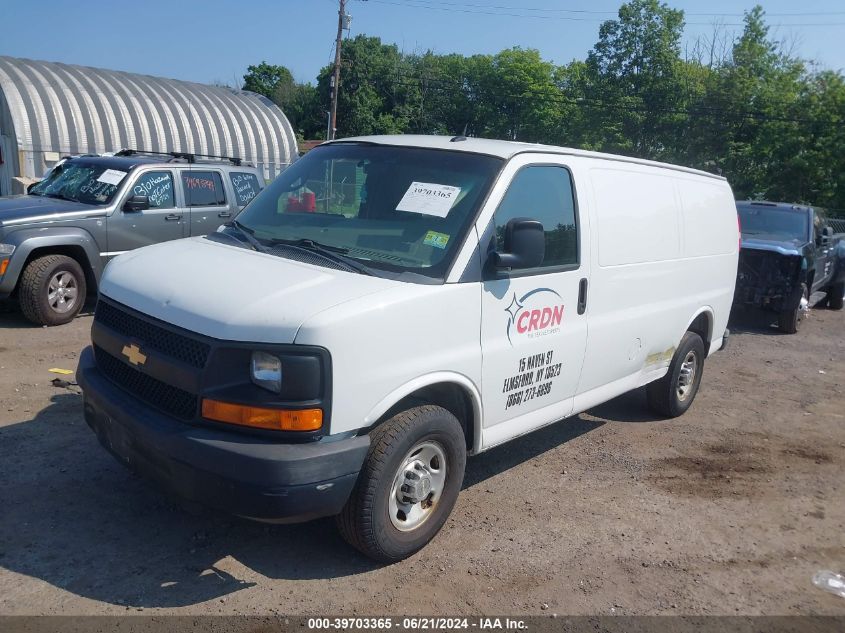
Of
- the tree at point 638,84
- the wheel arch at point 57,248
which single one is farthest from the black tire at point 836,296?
the tree at point 638,84

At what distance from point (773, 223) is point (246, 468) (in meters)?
11.6

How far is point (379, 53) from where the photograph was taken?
185 ft

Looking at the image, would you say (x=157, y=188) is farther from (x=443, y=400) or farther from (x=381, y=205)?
(x=443, y=400)

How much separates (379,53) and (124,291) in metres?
56.2

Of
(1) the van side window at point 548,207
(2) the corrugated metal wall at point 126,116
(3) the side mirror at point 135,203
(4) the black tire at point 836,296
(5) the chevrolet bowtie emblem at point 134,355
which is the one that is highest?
(2) the corrugated metal wall at point 126,116

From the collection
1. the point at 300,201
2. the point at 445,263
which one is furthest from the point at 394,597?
the point at 300,201

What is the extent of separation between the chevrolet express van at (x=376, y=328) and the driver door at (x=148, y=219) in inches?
186

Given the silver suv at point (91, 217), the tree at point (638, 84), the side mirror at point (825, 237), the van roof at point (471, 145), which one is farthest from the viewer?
the tree at point (638, 84)

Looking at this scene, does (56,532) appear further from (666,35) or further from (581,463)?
(666,35)

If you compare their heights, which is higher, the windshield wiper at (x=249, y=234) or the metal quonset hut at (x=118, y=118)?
the metal quonset hut at (x=118, y=118)

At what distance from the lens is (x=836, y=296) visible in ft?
48.5

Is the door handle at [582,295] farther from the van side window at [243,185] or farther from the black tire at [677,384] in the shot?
the van side window at [243,185]

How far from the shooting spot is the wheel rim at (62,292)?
835 cm

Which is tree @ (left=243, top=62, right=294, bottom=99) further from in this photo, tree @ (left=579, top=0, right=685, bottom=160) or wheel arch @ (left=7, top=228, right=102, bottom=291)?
wheel arch @ (left=7, top=228, right=102, bottom=291)
